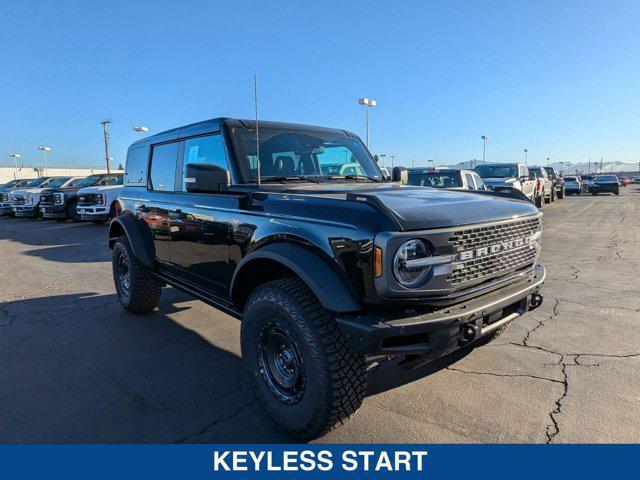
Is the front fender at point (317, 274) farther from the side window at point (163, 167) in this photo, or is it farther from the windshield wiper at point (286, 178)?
the side window at point (163, 167)

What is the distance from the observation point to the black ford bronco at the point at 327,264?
2.28 metres

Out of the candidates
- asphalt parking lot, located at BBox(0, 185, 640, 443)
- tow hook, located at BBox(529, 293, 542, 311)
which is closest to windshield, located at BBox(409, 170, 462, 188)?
asphalt parking lot, located at BBox(0, 185, 640, 443)

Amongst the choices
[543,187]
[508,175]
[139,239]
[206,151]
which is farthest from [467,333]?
[543,187]

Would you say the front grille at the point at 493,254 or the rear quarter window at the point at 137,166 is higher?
the rear quarter window at the point at 137,166

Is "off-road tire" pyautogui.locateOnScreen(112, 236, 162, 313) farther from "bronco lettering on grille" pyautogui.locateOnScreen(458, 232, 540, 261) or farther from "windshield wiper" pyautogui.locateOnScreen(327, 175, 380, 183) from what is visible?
"bronco lettering on grille" pyautogui.locateOnScreen(458, 232, 540, 261)

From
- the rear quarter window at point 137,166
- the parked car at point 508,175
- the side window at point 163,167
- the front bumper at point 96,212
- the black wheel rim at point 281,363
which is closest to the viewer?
the black wheel rim at point 281,363

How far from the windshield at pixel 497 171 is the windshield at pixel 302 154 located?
13.3 metres

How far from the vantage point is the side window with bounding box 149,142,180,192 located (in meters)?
4.28

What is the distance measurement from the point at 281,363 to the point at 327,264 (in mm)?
755

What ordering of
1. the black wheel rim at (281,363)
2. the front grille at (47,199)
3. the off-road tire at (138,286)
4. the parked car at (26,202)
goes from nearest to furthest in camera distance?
the black wheel rim at (281,363), the off-road tire at (138,286), the front grille at (47,199), the parked car at (26,202)

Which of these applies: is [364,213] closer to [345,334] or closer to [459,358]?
[345,334]

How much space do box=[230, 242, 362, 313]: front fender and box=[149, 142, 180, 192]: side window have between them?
2055 millimetres

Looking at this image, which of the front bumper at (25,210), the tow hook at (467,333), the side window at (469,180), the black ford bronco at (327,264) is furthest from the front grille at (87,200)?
the tow hook at (467,333)

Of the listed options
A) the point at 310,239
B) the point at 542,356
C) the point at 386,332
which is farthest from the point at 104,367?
the point at 542,356
